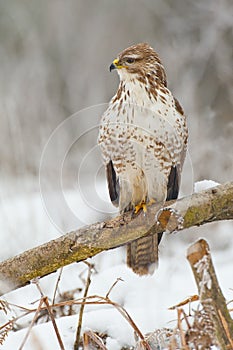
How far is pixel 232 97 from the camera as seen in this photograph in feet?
16.9

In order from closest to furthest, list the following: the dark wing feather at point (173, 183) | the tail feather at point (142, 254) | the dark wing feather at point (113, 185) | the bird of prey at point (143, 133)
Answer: the bird of prey at point (143, 133)
the tail feather at point (142, 254)
the dark wing feather at point (173, 183)
the dark wing feather at point (113, 185)

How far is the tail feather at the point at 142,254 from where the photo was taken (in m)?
2.64

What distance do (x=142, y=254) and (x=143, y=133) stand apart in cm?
57

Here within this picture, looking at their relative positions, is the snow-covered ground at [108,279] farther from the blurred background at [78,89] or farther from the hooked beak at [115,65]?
the hooked beak at [115,65]

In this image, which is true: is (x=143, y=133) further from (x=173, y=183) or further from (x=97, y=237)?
(x=97, y=237)

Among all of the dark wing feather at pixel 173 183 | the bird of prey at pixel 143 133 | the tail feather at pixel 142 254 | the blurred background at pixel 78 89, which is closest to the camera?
the bird of prey at pixel 143 133

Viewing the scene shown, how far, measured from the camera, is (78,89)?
18.4 feet

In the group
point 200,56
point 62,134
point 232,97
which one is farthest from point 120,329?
point 200,56

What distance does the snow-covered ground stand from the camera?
2.19 m

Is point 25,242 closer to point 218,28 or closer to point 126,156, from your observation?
point 126,156

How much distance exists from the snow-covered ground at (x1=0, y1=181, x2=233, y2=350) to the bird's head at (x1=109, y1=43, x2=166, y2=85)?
57 cm

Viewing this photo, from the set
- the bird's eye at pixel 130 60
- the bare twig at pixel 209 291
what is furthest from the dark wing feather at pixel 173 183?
the bare twig at pixel 209 291

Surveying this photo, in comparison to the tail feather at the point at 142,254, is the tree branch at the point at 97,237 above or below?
below

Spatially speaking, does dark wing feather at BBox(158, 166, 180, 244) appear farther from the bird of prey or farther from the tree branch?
the tree branch
